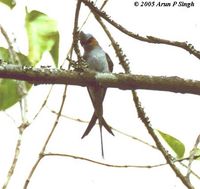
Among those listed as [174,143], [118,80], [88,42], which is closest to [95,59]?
[88,42]

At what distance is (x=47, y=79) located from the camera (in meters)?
0.90

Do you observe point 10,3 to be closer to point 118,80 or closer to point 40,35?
point 40,35

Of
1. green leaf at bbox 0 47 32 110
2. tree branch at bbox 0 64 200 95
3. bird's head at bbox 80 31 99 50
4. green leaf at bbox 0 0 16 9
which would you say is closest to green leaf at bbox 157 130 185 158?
tree branch at bbox 0 64 200 95

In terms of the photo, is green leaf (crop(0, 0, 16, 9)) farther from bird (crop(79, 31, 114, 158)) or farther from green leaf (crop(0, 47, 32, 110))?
bird (crop(79, 31, 114, 158))

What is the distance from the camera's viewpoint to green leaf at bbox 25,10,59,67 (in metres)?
1.07

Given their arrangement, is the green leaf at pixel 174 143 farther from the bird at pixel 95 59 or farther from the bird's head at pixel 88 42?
the bird's head at pixel 88 42

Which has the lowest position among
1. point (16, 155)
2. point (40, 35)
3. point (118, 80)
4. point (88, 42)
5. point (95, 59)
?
point (16, 155)

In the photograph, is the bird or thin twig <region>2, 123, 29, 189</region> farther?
the bird

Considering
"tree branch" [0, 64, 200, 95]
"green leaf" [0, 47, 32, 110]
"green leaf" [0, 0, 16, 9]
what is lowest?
"tree branch" [0, 64, 200, 95]

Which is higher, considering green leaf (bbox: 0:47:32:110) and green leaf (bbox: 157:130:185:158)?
green leaf (bbox: 0:47:32:110)

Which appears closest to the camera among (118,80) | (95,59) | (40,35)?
(118,80)

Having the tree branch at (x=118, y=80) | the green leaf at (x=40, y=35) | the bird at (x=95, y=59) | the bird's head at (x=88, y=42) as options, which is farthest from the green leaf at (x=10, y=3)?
the bird's head at (x=88, y=42)

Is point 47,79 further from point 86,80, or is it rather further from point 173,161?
point 173,161

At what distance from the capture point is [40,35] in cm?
108
